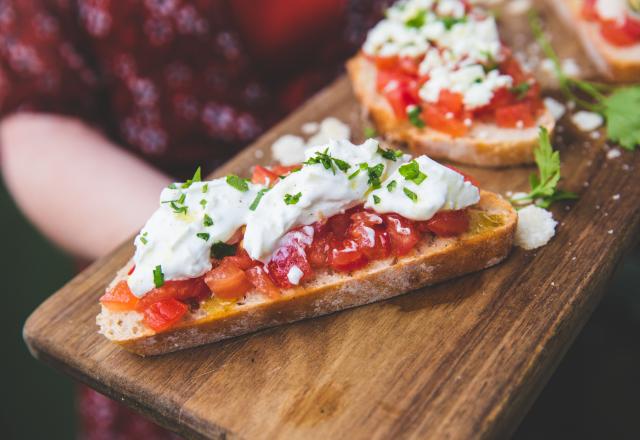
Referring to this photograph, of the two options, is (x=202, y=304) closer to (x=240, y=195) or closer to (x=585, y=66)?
(x=240, y=195)

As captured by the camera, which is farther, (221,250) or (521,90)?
(521,90)

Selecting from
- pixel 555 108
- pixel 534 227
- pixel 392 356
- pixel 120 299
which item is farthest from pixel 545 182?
pixel 120 299

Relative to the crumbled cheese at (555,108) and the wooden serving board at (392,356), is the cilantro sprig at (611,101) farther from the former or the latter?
the wooden serving board at (392,356)

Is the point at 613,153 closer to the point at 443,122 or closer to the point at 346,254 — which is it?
the point at 443,122

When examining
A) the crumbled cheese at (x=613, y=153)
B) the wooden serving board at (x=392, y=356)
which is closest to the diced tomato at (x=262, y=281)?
the wooden serving board at (x=392, y=356)

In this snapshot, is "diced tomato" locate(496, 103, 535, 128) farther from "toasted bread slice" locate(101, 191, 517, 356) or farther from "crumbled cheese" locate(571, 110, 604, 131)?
"toasted bread slice" locate(101, 191, 517, 356)

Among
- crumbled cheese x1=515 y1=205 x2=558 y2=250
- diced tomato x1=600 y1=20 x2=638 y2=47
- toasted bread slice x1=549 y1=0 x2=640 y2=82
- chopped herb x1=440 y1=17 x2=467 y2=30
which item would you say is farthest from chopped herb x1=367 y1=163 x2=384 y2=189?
diced tomato x1=600 y1=20 x2=638 y2=47

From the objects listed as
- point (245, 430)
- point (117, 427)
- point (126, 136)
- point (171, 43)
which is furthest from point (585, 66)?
point (117, 427)
